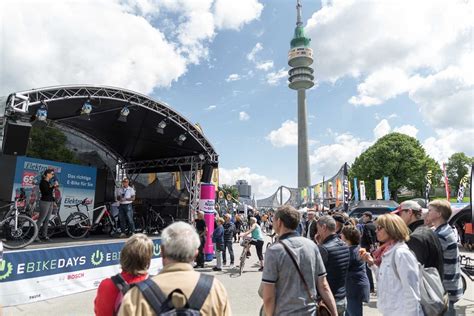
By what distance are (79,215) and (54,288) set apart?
5798mm

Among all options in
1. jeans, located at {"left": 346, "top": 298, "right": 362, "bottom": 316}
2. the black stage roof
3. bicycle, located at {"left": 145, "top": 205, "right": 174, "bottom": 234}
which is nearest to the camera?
jeans, located at {"left": 346, "top": 298, "right": 362, "bottom": 316}

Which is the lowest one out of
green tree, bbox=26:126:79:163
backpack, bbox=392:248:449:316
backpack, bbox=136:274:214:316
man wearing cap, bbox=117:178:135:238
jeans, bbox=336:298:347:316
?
jeans, bbox=336:298:347:316

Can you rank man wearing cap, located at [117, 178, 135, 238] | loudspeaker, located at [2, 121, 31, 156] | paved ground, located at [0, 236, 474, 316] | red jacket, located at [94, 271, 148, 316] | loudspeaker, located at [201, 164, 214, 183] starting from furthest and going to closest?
loudspeaker, located at [201, 164, 214, 183] → man wearing cap, located at [117, 178, 135, 238] → loudspeaker, located at [2, 121, 31, 156] → paved ground, located at [0, 236, 474, 316] → red jacket, located at [94, 271, 148, 316]

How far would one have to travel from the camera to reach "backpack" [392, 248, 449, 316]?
8.57ft

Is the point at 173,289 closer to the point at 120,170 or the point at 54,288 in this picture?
the point at 54,288

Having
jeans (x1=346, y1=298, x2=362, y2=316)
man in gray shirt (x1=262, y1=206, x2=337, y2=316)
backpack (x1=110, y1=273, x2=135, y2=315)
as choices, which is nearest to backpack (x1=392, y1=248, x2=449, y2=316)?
man in gray shirt (x1=262, y1=206, x2=337, y2=316)

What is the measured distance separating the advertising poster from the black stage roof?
66.4 inches

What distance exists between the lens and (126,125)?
12.7 meters

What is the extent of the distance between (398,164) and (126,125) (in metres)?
41.0

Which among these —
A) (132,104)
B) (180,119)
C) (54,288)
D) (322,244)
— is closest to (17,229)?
(54,288)

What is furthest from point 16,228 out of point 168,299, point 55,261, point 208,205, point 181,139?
point 168,299

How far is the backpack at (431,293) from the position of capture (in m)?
2.61

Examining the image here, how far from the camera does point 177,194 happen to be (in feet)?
50.3

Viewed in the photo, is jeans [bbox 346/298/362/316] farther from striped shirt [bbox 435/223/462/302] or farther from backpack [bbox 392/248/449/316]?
backpack [bbox 392/248/449/316]
